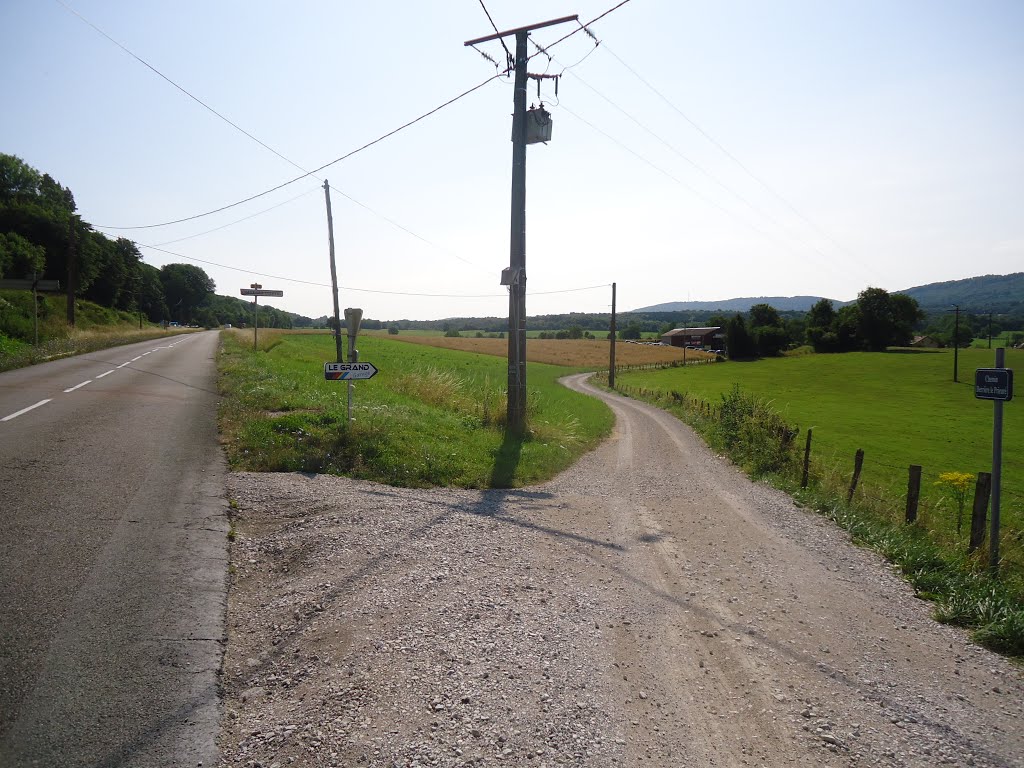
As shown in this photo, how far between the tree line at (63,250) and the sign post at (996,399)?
3831 centimetres

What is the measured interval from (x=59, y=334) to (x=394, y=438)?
35823 millimetres

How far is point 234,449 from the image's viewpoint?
10164mm

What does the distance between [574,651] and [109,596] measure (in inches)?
137

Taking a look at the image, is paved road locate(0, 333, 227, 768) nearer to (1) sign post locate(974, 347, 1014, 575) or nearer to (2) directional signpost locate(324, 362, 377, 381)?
(2) directional signpost locate(324, 362, 377, 381)

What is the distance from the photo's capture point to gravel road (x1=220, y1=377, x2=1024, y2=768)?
11.5 ft

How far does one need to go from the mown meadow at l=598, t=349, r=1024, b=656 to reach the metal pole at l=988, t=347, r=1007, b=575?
218 millimetres

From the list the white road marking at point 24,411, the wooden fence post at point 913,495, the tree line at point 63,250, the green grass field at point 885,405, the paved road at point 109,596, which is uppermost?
the tree line at point 63,250

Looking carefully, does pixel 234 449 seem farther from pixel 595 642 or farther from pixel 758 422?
pixel 758 422

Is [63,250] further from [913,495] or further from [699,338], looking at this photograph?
[699,338]

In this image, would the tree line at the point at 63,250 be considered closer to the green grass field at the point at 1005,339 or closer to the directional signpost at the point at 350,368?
the directional signpost at the point at 350,368

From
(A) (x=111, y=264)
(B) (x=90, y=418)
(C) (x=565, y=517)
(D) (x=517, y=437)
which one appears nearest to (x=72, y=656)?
(C) (x=565, y=517)

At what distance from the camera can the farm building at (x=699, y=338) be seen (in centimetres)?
10533

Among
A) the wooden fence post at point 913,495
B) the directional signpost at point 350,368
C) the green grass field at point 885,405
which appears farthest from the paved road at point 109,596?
the green grass field at point 885,405

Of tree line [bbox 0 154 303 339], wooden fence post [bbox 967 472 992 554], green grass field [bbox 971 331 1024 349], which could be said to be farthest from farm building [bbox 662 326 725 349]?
wooden fence post [bbox 967 472 992 554]
